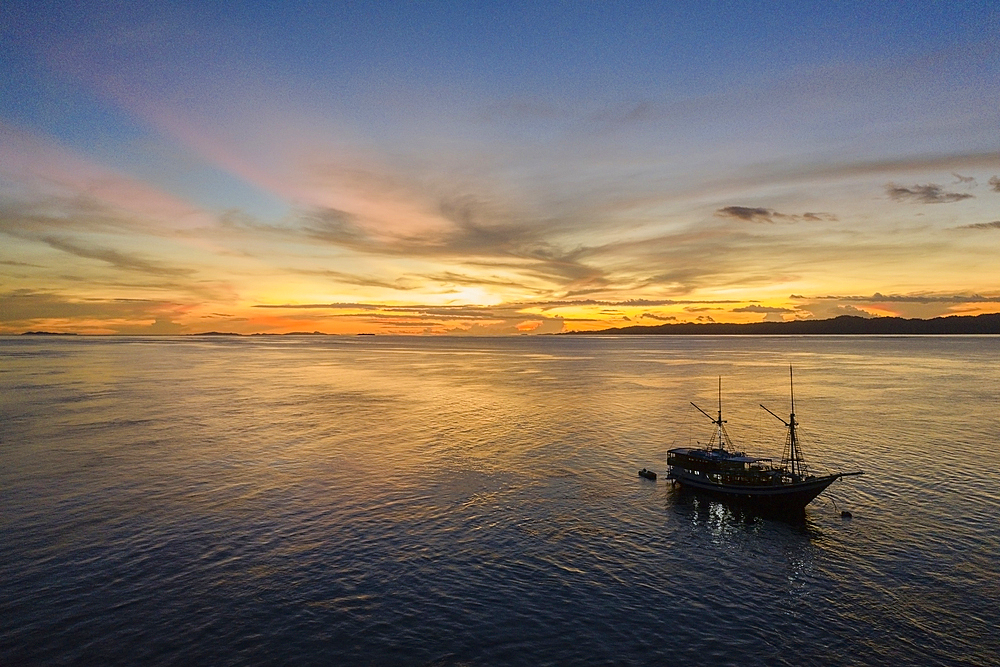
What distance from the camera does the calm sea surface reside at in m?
37.7

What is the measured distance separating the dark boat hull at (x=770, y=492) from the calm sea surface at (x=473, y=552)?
242cm

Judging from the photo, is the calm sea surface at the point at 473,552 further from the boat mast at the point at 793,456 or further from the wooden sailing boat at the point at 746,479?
the boat mast at the point at 793,456

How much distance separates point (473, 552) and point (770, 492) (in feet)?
130

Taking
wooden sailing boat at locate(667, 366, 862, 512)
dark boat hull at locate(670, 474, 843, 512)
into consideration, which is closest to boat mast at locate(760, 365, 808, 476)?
wooden sailing boat at locate(667, 366, 862, 512)

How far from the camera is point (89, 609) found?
40.8m

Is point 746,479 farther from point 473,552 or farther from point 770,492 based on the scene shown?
point 473,552

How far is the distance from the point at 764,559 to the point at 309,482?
5716cm

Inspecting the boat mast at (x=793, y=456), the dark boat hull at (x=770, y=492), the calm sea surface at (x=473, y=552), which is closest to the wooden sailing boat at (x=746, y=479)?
the dark boat hull at (x=770, y=492)

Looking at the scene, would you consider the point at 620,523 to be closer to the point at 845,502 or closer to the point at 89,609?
the point at 845,502

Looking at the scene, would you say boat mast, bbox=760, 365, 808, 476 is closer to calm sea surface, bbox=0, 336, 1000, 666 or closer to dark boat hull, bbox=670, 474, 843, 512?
calm sea surface, bbox=0, 336, 1000, 666

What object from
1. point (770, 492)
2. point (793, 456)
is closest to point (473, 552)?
point (770, 492)

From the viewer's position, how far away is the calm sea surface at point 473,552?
124 ft

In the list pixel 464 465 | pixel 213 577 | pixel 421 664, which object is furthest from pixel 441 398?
pixel 421 664

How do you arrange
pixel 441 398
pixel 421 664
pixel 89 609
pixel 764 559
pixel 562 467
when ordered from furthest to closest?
pixel 441 398 < pixel 562 467 < pixel 764 559 < pixel 89 609 < pixel 421 664
